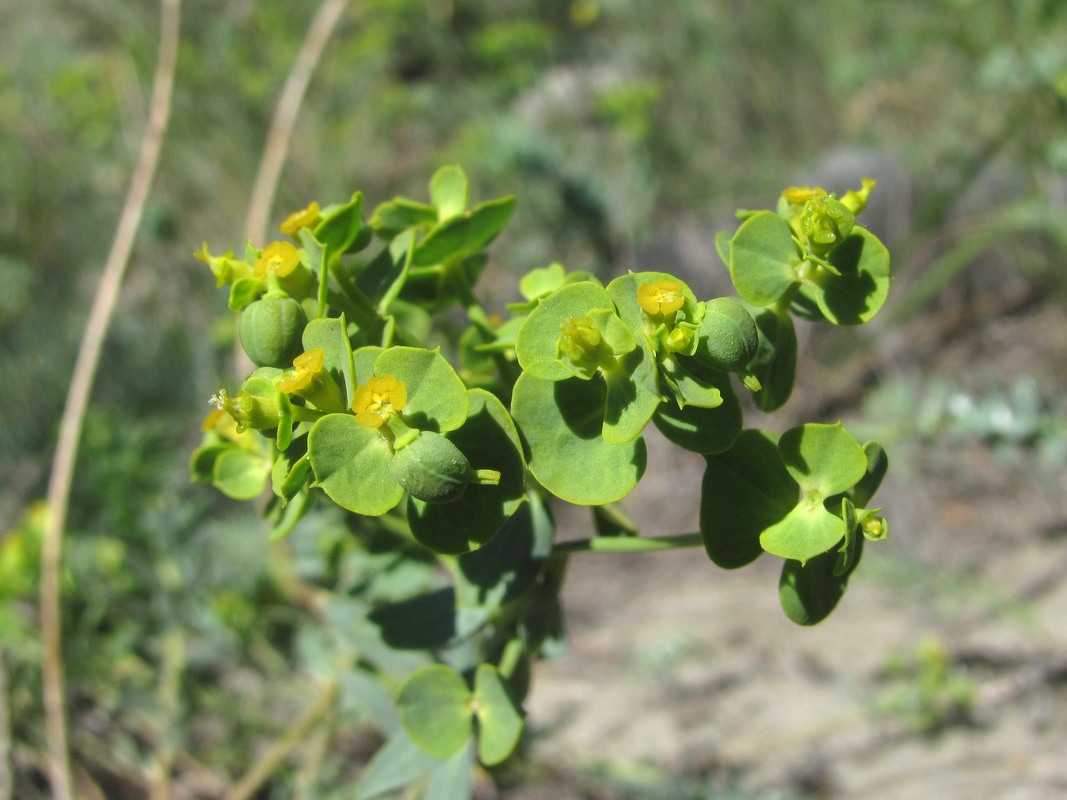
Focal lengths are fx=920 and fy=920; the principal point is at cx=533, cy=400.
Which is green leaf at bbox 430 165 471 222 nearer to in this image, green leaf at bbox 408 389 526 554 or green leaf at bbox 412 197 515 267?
green leaf at bbox 412 197 515 267

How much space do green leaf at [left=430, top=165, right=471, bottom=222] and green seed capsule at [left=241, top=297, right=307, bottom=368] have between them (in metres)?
0.26

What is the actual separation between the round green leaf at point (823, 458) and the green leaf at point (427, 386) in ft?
0.90

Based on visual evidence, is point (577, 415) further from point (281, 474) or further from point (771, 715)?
point (771, 715)

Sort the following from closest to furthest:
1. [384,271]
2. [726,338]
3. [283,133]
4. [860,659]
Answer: [726,338], [384,271], [283,133], [860,659]

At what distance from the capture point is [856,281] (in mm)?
771

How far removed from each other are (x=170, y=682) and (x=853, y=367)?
7.12 ft

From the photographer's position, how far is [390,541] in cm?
114

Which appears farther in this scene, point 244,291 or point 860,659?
point 860,659

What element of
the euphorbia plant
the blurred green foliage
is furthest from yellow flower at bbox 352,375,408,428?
the blurred green foliage

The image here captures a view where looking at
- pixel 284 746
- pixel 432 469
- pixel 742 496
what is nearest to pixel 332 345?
pixel 432 469

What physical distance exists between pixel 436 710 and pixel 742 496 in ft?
1.33

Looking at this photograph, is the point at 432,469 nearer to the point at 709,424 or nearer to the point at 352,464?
the point at 352,464

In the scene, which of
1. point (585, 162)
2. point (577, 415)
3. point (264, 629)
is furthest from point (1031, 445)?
point (585, 162)

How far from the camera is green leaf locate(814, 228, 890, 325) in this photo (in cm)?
76
